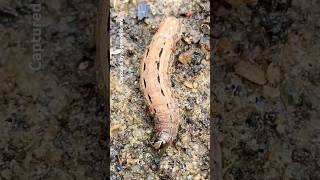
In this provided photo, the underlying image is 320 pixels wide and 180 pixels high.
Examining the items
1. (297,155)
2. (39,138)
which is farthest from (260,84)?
(39,138)

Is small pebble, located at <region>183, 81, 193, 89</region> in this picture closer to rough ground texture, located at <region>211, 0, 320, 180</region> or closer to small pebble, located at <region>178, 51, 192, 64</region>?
small pebble, located at <region>178, 51, 192, 64</region>

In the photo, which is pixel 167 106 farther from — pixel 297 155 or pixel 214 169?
pixel 297 155

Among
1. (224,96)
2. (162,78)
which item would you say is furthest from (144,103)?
(224,96)

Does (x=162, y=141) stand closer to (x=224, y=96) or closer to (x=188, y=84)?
(x=188, y=84)

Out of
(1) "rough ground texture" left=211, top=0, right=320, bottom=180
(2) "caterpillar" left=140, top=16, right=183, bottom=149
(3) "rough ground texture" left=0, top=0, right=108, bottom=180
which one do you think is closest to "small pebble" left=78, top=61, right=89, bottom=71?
(3) "rough ground texture" left=0, top=0, right=108, bottom=180

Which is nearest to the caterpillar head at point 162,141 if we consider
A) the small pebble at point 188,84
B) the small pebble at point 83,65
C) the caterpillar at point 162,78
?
the caterpillar at point 162,78

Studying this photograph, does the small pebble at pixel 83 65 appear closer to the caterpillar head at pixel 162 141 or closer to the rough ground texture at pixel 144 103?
the rough ground texture at pixel 144 103
